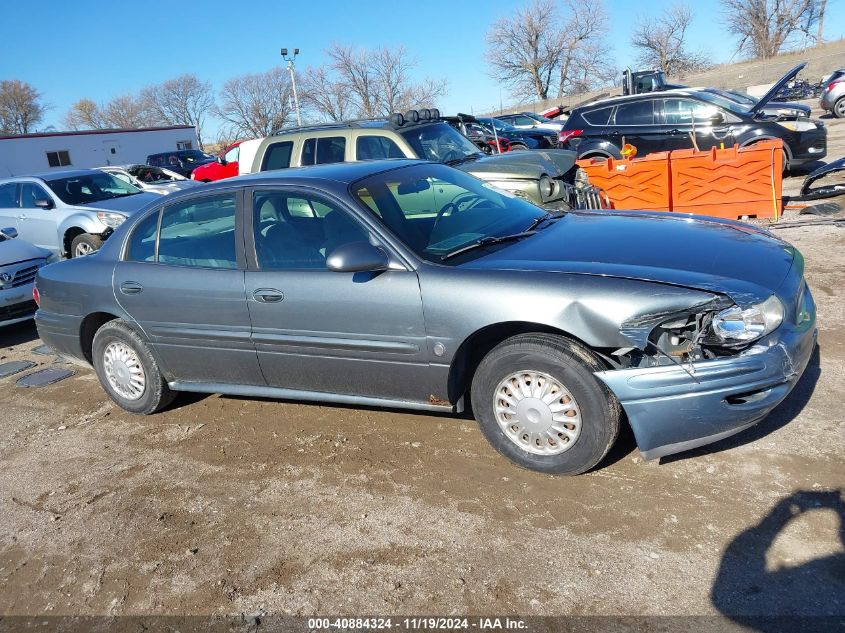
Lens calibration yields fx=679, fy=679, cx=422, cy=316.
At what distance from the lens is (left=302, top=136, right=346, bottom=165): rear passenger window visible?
8.36 m

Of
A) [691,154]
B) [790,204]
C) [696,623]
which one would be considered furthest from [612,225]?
[790,204]

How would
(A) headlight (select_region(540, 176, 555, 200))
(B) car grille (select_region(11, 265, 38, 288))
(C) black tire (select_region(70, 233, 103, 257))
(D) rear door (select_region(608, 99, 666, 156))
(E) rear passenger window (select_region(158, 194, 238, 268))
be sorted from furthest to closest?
1. (D) rear door (select_region(608, 99, 666, 156))
2. (C) black tire (select_region(70, 233, 103, 257))
3. (B) car grille (select_region(11, 265, 38, 288))
4. (A) headlight (select_region(540, 176, 555, 200))
5. (E) rear passenger window (select_region(158, 194, 238, 268))

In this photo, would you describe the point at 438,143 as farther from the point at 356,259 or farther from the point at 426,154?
the point at 356,259

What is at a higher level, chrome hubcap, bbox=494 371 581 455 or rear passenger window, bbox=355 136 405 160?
rear passenger window, bbox=355 136 405 160

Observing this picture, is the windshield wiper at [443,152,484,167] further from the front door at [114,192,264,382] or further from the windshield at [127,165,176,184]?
the windshield at [127,165,176,184]

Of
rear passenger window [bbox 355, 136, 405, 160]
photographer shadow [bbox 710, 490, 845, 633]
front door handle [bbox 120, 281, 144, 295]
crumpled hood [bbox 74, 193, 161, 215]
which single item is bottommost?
photographer shadow [bbox 710, 490, 845, 633]

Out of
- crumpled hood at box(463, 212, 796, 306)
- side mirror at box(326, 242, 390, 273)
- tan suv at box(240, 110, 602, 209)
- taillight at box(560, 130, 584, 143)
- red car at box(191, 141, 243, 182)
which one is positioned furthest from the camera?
red car at box(191, 141, 243, 182)

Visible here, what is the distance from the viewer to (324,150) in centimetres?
845

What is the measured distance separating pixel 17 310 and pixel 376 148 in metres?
4.54

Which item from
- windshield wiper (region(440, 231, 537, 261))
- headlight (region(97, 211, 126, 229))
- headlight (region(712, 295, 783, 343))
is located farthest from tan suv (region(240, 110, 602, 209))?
headlight (region(712, 295, 783, 343))

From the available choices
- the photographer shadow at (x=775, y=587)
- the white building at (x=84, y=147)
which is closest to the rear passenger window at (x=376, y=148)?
the photographer shadow at (x=775, y=587)

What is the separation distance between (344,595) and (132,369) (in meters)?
2.86

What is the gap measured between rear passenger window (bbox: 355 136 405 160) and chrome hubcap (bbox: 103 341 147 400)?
162 inches

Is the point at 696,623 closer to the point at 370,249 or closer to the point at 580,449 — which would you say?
the point at 580,449
